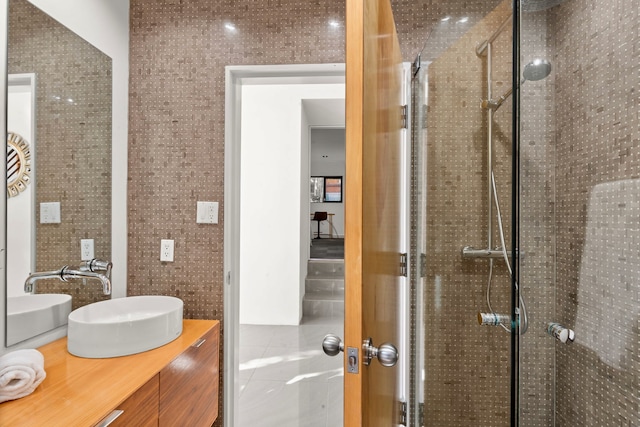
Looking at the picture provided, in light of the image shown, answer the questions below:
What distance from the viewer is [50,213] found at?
134 centimetres

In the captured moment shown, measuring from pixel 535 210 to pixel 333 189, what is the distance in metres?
6.59

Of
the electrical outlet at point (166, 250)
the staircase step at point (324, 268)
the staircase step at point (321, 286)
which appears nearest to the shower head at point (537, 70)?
the electrical outlet at point (166, 250)

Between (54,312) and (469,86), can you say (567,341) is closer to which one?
(469,86)

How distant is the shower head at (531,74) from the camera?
39.7 inches

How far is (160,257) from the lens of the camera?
174 cm

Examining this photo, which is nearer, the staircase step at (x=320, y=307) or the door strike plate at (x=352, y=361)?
the door strike plate at (x=352, y=361)

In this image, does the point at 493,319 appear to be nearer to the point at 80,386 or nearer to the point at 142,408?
the point at 142,408

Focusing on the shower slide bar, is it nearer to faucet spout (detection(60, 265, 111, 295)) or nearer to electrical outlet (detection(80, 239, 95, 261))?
faucet spout (detection(60, 265, 111, 295))

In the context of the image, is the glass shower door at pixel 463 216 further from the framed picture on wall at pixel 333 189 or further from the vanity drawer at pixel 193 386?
the framed picture on wall at pixel 333 189

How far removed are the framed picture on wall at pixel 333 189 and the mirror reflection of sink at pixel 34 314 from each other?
6492mm

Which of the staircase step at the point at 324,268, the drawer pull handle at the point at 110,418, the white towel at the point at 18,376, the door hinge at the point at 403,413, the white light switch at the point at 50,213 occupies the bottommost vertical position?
the door hinge at the point at 403,413

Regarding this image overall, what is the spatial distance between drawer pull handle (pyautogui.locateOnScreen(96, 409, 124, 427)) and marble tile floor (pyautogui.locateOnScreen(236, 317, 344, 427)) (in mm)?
1075

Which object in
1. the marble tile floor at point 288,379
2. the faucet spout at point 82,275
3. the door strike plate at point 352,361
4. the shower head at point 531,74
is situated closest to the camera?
the door strike plate at point 352,361

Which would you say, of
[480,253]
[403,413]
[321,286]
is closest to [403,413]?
[403,413]
